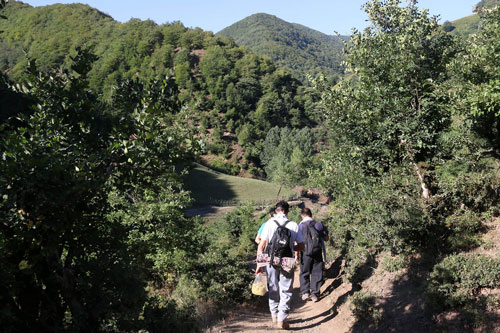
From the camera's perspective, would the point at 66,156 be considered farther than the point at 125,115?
No

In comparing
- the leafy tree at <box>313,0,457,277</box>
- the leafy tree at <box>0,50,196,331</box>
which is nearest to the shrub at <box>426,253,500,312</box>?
the leafy tree at <box>313,0,457,277</box>

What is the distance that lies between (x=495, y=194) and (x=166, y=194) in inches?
322

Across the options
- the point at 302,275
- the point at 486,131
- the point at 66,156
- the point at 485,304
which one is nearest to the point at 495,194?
the point at 486,131

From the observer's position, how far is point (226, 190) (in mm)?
61781

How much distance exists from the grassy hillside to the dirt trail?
4527 cm

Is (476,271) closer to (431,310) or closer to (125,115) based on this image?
(431,310)

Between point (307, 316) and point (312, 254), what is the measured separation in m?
1.33

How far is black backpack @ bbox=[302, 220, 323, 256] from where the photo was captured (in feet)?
26.1

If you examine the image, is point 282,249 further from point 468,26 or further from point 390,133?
point 468,26

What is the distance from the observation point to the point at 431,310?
5.70 m

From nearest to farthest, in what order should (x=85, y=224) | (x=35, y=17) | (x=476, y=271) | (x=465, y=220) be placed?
(x=85, y=224) < (x=476, y=271) < (x=465, y=220) < (x=35, y=17)

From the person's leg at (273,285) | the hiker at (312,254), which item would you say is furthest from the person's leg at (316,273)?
the person's leg at (273,285)

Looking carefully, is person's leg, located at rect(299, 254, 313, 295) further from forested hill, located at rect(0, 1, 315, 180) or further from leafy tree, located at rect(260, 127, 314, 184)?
forested hill, located at rect(0, 1, 315, 180)

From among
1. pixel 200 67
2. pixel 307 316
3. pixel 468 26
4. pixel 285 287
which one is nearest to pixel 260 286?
pixel 285 287
